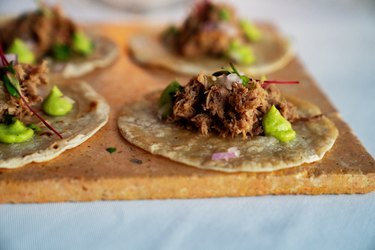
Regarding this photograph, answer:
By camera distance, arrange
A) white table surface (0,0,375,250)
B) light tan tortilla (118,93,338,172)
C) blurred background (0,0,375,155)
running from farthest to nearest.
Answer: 1. blurred background (0,0,375,155)
2. light tan tortilla (118,93,338,172)
3. white table surface (0,0,375,250)

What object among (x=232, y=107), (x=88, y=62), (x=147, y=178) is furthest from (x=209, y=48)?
(x=147, y=178)

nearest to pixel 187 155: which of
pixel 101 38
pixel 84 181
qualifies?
pixel 84 181

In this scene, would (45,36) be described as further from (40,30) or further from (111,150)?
(111,150)

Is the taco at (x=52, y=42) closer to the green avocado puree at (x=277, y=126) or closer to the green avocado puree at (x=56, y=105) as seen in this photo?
the green avocado puree at (x=56, y=105)

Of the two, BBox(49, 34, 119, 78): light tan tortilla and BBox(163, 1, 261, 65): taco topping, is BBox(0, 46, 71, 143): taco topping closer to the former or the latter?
BBox(49, 34, 119, 78): light tan tortilla

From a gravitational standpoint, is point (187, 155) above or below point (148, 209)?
above

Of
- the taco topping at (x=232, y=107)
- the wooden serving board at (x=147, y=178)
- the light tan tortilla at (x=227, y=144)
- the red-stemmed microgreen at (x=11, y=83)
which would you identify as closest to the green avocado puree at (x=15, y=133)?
the red-stemmed microgreen at (x=11, y=83)

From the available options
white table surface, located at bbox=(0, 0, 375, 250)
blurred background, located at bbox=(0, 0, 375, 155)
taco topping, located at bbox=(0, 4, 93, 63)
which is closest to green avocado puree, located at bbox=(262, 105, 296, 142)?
white table surface, located at bbox=(0, 0, 375, 250)

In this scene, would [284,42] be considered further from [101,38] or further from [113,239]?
[113,239]
